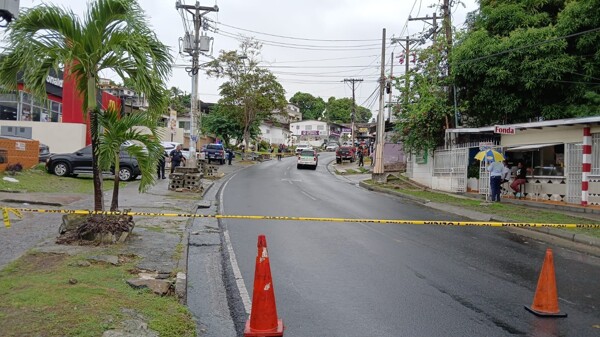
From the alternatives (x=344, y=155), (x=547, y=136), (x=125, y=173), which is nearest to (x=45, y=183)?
(x=125, y=173)

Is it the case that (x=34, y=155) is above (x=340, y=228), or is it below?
above

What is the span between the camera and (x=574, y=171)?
17047 millimetres

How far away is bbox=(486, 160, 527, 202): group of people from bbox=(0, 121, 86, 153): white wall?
78.6 feet

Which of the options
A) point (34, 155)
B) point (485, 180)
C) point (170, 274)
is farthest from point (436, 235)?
point (34, 155)

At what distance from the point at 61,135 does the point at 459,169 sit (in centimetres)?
2327

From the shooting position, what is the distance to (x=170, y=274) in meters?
7.02

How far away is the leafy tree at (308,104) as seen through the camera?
5394 inches

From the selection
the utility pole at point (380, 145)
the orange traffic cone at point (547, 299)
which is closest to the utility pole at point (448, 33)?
the utility pole at point (380, 145)

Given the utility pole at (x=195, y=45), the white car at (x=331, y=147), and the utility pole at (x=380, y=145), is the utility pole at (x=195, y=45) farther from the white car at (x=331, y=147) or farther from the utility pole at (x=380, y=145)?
the white car at (x=331, y=147)

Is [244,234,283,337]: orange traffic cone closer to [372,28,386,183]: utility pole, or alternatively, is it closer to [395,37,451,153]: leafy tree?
[395,37,451,153]: leafy tree

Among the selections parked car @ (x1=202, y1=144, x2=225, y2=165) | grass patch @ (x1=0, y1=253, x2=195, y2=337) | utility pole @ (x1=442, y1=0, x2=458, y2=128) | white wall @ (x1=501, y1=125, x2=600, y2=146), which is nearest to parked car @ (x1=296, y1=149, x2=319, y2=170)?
parked car @ (x1=202, y1=144, x2=225, y2=165)

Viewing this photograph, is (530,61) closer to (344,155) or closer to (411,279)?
(411,279)

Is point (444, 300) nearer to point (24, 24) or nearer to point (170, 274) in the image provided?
point (170, 274)

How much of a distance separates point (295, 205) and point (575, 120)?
916cm
